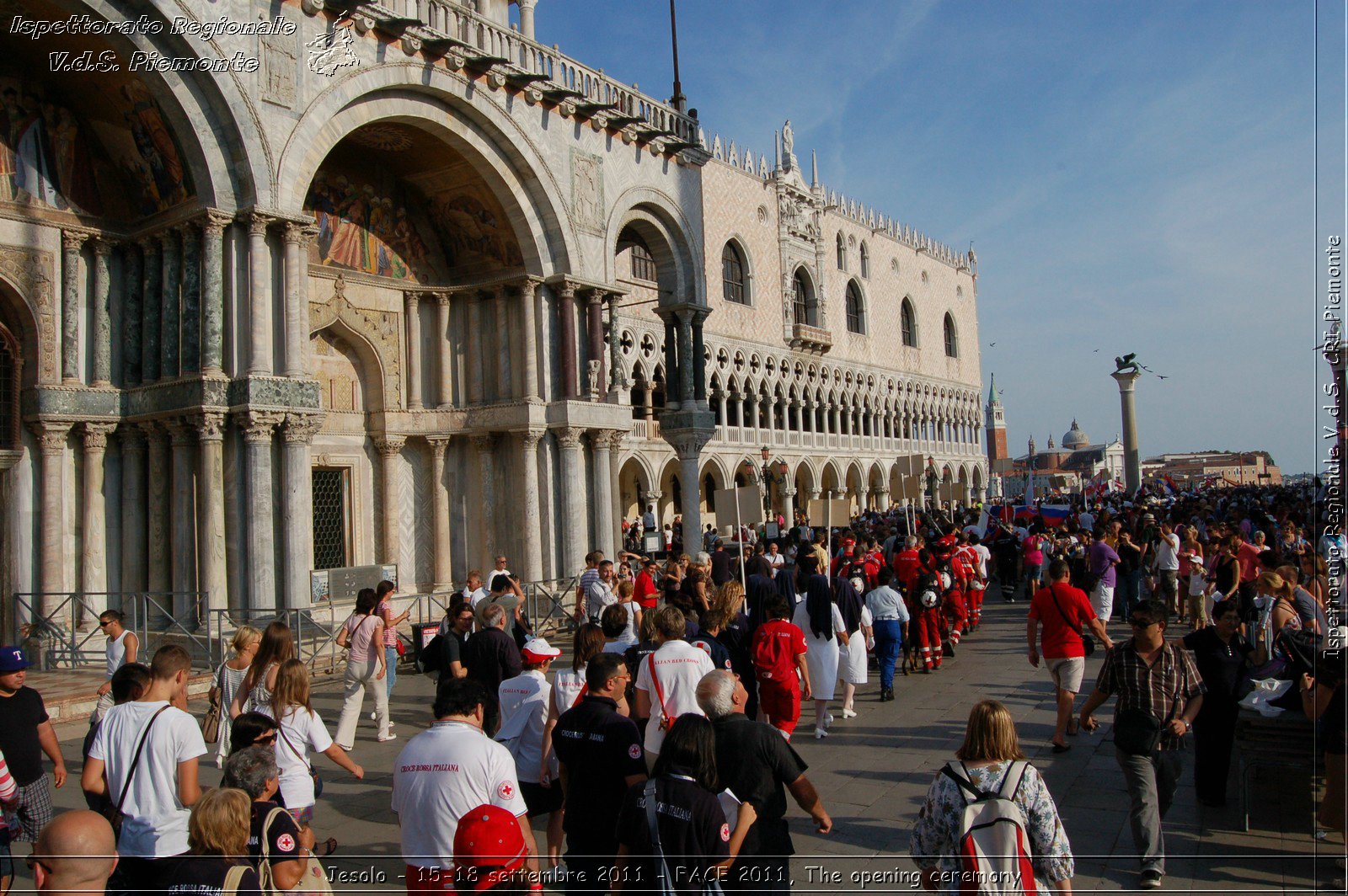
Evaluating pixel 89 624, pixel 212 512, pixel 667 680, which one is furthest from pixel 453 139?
pixel 667 680

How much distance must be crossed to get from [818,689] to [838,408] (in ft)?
126

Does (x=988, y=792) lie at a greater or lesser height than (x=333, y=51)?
lesser

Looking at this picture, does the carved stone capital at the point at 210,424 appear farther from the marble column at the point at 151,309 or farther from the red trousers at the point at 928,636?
the red trousers at the point at 928,636

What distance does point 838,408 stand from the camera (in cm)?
4622

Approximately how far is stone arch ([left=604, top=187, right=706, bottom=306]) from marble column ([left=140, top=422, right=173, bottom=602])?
9405 millimetres

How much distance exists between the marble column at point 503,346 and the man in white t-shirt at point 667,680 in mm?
11516

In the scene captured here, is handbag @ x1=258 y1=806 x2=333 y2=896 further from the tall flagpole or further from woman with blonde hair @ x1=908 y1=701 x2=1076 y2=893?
the tall flagpole

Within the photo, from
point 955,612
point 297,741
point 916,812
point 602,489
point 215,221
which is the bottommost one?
point 916,812

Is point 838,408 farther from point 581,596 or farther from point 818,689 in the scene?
point 818,689

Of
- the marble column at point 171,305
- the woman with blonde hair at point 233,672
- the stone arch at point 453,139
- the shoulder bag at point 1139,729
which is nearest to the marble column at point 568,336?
the stone arch at point 453,139

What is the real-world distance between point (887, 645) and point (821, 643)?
1.76 meters

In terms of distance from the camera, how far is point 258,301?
12.5 metres

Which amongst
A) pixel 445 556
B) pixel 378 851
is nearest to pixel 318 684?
pixel 445 556

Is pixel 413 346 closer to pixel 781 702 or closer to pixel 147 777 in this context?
pixel 781 702
